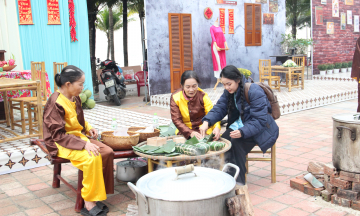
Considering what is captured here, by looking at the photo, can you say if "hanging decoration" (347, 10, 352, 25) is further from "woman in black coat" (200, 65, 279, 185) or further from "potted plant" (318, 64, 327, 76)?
"woman in black coat" (200, 65, 279, 185)

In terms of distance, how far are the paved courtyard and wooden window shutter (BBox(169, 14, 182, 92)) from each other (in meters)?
4.70

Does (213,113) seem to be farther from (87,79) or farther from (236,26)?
(236,26)

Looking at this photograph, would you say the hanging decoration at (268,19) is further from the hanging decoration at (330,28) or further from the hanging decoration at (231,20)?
the hanging decoration at (330,28)

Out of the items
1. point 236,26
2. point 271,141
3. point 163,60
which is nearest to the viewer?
point 271,141

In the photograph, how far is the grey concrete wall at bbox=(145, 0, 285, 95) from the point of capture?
8.92 meters

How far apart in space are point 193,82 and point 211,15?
723cm

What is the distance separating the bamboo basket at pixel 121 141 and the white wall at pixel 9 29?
5138 mm

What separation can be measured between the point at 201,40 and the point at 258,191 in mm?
7262

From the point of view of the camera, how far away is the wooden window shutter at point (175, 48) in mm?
9203

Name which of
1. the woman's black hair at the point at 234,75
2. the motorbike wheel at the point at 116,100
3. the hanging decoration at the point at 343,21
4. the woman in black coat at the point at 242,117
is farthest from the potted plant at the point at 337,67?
the woman's black hair at the point at 234,75

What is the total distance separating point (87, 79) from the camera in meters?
8.56

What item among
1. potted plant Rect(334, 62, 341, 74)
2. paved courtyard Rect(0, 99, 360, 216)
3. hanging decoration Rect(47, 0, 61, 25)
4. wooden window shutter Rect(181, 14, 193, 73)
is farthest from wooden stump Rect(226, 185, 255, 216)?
potted plant Rect(334, 62, 341, 74)

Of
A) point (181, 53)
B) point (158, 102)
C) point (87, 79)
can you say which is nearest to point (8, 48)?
point (87, 79)

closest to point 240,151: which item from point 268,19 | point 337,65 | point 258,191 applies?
point 258,191
